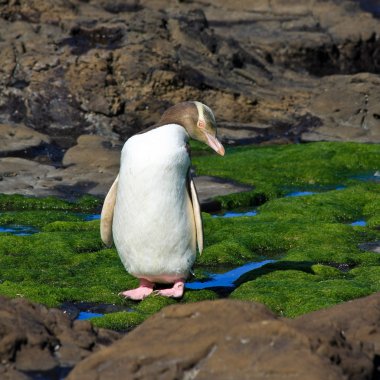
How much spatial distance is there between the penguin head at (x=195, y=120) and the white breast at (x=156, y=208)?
7.9 inches

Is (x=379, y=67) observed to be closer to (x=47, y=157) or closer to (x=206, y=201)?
(x=47, y=157)

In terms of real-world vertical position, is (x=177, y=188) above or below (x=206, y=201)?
above

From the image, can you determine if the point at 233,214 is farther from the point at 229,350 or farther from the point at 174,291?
the point at 229,350

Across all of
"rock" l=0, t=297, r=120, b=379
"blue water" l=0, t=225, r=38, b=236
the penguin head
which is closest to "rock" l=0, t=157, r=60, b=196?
"blue water" l=0, t=225, r=38, b=236

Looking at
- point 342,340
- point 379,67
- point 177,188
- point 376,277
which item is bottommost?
point 379,67

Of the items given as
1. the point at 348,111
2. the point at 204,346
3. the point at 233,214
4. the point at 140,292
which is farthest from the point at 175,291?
the point at 348,111

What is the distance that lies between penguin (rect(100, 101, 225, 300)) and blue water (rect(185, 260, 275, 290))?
60 cm

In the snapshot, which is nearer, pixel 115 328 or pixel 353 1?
pixel 115 328

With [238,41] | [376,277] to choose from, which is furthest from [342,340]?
[238,41]

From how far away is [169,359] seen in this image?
589cm

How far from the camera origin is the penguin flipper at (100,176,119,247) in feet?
37.3

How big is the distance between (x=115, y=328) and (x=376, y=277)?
332 cm

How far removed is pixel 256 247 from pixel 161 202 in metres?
3.33

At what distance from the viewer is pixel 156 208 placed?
10688mm
